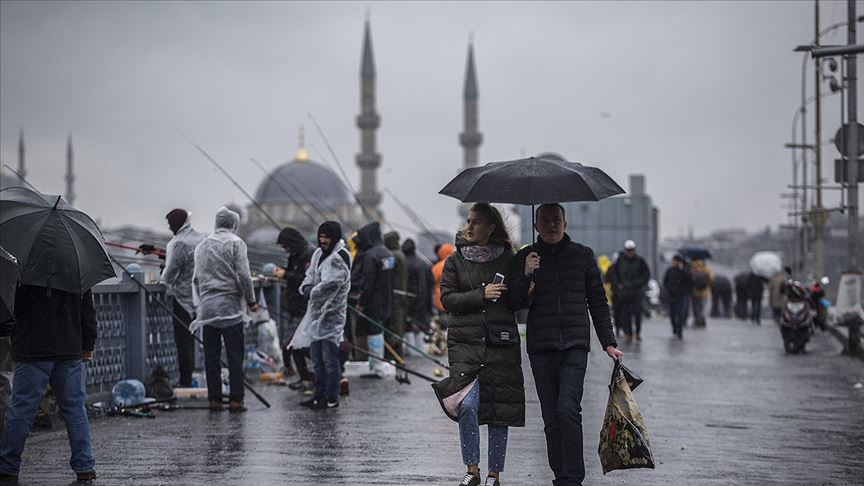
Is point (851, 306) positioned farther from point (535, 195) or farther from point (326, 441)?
point (535, 195)

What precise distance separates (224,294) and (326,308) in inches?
32.3

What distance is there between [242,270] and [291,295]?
84.0 inches

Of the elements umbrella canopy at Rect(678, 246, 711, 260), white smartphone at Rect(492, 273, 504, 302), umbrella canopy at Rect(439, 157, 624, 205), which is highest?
umbrella canopy at Rect(439, 157, 624, 205)

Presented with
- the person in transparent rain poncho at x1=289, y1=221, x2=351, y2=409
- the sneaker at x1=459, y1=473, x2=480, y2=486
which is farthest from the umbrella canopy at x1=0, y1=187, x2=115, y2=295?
the person in transparent rain poncho at x1=289, y1=221, x2=351, y2=409

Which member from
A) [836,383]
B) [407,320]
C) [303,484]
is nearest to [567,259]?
[303,484]

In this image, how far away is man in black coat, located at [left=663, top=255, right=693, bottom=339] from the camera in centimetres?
2469

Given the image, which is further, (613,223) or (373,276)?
(613,223)

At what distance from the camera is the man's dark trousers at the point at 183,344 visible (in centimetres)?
1292

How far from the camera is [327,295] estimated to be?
11.9 meters

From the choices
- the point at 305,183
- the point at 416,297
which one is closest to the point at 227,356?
the point at 416,297

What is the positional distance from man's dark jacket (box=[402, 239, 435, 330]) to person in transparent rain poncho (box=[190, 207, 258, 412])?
22.2 feet

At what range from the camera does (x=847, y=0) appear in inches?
892

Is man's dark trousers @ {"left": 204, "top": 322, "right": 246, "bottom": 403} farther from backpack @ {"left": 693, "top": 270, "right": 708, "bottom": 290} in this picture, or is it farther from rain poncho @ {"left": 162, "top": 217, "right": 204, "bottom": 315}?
backpack @ {"left": 693, "top": 270, "right": 708, "bottom": 290}

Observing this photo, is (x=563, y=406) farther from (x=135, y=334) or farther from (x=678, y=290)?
(x=678, y=290)
